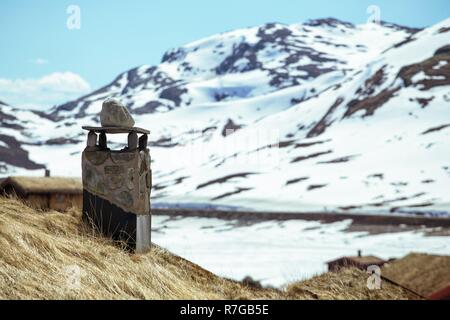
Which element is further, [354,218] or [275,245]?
[354,218]

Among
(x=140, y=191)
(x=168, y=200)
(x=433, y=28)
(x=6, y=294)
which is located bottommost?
(x=168, y=200)

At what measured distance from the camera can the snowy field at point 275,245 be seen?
141 ft

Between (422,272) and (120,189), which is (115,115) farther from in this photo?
(422,272)

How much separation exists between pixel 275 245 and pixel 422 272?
1898 inches

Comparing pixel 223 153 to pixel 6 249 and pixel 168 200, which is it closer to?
pixel 168 200

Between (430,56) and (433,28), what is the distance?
3298 centimetres

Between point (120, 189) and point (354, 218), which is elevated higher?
point (120, 189)

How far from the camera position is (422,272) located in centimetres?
739

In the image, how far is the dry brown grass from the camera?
7.23 metres

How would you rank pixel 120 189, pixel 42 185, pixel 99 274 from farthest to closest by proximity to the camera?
pixel 42 185 < pixel 120 189 < pixel 99 274

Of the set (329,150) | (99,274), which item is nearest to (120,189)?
(99,274)
